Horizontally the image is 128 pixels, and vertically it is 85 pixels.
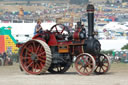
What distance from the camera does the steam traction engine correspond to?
13.9m

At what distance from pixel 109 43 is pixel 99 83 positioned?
5104 cm

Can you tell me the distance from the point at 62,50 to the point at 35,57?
0.78 metres

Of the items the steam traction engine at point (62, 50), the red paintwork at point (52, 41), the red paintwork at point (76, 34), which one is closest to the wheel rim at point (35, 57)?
the steam traction engine at point (62, 50)

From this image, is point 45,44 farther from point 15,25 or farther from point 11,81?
point 15,25

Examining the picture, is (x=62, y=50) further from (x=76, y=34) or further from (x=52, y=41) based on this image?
(x=76, y=34)

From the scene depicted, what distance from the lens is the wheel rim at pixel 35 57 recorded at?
45.7 ft

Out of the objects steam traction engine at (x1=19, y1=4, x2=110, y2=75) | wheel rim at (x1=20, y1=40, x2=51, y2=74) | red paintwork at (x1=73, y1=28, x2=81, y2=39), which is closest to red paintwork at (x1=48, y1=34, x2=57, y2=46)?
steam traction engine at (x1=19, y1=4, x2=110, y2=75)

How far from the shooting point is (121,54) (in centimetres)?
3747

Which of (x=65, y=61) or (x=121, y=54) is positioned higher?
(x=65, y=61)

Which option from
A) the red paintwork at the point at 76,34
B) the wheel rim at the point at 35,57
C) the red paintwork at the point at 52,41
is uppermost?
the red paintwork at the point at 76,34

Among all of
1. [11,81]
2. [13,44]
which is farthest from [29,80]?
[13,44]

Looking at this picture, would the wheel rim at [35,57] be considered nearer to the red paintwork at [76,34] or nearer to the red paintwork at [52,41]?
the red paintwork at [52,41]

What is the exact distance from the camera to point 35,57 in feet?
46.7

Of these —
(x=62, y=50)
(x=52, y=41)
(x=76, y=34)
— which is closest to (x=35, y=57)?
(x=52, y=41)
